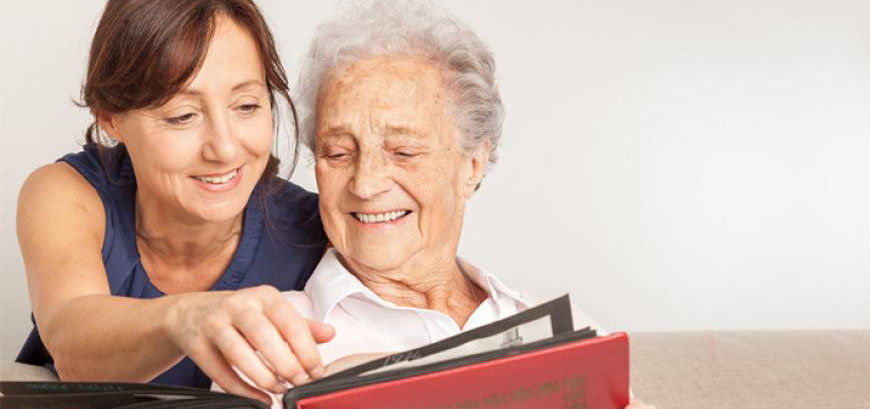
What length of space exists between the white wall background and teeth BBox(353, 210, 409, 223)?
1530 mm

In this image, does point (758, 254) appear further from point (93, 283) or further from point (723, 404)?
point (93, 283)

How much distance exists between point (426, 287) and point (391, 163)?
27 cm

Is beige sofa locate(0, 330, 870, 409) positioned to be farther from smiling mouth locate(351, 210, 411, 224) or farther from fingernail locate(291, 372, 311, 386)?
fingernail locate(291, 372, 311, 386)

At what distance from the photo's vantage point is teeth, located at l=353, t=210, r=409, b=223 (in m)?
1.86

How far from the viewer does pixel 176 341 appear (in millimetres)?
1166

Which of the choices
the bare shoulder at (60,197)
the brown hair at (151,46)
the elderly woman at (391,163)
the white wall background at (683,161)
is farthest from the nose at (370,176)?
the white wall background at (683,161)

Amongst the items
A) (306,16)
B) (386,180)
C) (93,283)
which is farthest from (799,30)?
(93,283)

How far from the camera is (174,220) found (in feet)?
6.80

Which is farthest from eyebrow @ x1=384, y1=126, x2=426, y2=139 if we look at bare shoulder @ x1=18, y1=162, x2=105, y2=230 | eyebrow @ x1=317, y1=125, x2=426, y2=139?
bare shoulder @ x1=18, y1=162, x2=105, y2=230

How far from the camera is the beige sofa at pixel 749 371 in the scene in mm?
2250

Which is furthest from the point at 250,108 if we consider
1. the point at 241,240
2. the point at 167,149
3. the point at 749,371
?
the point at 749,371

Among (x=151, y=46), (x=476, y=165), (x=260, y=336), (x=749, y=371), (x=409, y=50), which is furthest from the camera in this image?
(x=749, y=371)

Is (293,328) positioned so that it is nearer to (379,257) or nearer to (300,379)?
(300,379)

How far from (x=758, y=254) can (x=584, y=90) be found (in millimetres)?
936
